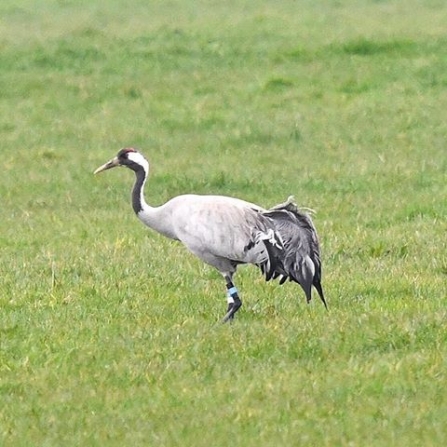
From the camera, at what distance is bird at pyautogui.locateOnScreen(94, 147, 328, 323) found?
856 cm

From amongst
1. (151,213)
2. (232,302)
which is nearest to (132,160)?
(151,213)

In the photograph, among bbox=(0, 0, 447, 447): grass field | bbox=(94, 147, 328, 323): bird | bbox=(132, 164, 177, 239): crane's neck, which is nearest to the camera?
bbox=(0, 0, 447, 447): grass field

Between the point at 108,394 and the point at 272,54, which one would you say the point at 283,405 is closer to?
the point at 108,394

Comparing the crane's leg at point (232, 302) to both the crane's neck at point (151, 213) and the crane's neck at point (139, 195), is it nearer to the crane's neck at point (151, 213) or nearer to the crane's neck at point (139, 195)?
the crane's neck at point (151, 213)

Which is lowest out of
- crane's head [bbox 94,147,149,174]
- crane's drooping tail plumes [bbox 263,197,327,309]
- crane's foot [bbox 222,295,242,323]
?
crane's foot [bbox 222,295,242,323]

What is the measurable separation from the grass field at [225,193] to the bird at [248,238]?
0.25m

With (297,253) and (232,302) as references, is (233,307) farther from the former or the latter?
(297,253)

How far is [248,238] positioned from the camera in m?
8.65

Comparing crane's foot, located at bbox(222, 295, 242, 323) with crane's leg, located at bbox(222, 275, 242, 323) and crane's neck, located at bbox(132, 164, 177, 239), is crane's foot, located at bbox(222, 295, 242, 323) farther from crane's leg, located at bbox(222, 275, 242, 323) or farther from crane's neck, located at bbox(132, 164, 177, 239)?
crane's neck, located at bbox(132, 164, 177, 239)

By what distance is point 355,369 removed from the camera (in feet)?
23.5

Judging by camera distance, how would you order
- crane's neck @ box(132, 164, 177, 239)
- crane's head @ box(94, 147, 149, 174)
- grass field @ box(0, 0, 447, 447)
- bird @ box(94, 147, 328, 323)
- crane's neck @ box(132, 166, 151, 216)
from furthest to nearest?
crane's head @ box(94, 147, 149, 174) < crane's neck @ box(132, 166, 151, 216) < crane's neck @ box(132, 164, 177, 239) < bird @ box(94, 147, 328, 323) < grass field @ box(0, 0, 447, 447)

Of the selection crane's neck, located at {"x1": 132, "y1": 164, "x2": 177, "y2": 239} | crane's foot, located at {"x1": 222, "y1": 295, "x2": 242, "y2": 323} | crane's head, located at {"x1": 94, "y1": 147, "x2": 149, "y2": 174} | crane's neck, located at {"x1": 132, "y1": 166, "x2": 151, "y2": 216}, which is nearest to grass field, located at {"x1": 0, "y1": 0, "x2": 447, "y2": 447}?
crane's foot, located at {"x1": 222, "y1": 295, "x2": 242, "y2": 323}

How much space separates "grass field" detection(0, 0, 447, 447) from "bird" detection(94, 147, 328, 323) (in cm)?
25

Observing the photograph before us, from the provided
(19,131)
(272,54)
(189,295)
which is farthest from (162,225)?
(272,54)
